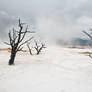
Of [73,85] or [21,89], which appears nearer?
[21,89]

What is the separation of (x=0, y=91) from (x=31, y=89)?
1396mm

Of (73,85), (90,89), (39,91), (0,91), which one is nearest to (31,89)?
(39,91)

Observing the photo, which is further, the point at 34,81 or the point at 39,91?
the point at 34,81

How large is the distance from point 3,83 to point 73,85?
145 inches

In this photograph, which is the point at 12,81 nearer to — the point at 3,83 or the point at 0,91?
the point at 3,83

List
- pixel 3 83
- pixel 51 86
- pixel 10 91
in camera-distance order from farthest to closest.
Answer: pixel 3 83 → pixel 51 86 → pixel 10 91

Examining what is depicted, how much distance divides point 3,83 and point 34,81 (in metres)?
1.65

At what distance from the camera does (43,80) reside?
845 cm

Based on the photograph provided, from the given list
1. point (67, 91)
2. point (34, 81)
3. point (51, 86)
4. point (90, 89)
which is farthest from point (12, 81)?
point (90, 89)

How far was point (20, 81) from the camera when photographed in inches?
325

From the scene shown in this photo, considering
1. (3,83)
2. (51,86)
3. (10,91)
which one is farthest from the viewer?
(3,83)

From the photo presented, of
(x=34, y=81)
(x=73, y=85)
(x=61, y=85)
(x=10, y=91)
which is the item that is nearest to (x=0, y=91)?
(x=10, y=91)

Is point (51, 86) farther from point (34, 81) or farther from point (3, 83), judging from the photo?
point (3, 83)

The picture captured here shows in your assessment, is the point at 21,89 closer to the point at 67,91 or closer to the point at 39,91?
the point at 39,91
